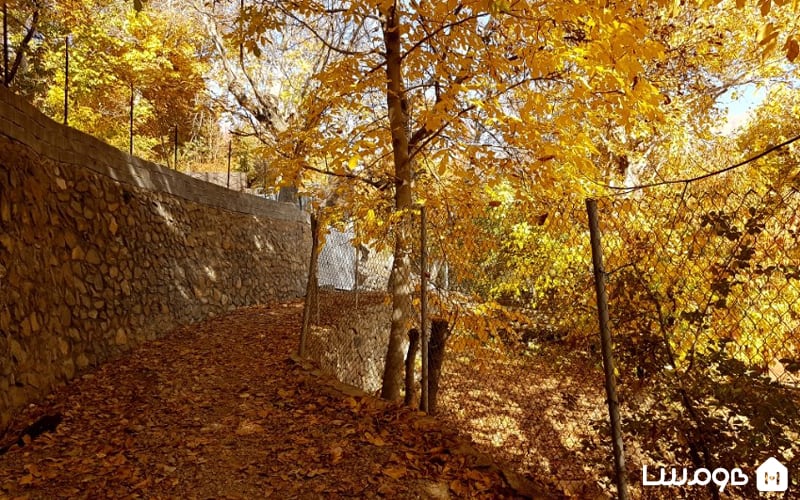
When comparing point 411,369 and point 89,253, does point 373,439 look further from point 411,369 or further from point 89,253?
point 89,253

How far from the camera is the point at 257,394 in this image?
4637 mm

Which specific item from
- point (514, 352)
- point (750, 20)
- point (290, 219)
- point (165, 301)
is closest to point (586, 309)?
point (514, 352)

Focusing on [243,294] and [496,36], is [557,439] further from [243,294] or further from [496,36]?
[243,294]

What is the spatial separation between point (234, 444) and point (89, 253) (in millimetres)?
3477

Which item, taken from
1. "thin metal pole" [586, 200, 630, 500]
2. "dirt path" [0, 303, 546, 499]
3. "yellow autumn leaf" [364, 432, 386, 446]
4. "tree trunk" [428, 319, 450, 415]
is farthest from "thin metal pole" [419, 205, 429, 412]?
"thin metal pole" [586, 200, 630, 500]

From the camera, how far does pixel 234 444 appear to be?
3588 millimetres

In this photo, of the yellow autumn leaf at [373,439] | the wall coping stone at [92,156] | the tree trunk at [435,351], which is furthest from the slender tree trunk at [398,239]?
the wall coping stone at [92,156]

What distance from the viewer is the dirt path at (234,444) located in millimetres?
2943

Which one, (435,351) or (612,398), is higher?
(612,398)

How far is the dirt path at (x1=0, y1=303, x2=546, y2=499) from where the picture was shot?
2.94 m

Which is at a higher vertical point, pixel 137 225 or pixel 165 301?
pixel 137 225

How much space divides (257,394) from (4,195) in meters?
2.86

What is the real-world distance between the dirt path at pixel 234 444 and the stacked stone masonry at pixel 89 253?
52 cm

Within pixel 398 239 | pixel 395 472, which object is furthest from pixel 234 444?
pixel 398 239
